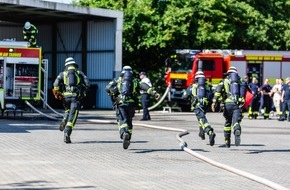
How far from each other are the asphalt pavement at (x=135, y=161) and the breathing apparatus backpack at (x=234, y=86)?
1163mm

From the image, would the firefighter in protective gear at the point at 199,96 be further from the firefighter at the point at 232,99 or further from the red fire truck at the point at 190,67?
the red fire truck at the point at 190,67

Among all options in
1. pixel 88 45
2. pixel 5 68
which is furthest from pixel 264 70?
pixel 5 68

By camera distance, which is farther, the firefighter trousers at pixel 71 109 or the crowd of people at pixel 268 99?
the crowd of people at pixel 268 99

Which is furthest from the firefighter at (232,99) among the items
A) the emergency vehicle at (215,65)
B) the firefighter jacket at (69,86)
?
the emergency vehicle at (215,65)

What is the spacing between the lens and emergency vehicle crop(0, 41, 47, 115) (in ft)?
85.6

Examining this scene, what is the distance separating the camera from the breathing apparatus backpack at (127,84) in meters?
15.5

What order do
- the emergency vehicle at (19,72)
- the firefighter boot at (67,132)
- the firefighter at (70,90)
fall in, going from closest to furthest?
the firefighter boot at (67,132)
the firefighter at (70,90)
the emergency vehicle at (19,72)

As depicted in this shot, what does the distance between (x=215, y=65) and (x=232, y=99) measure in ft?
65.7

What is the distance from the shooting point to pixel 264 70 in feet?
123

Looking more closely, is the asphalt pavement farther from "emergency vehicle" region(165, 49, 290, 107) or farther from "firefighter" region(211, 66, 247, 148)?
"emergency vehicle" region(165, 49, 290, 107)

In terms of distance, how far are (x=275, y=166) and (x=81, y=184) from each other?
14.3ft

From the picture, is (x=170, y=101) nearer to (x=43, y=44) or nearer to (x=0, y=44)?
(x=43, y=44)

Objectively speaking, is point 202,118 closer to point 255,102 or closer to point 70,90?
point 70,90

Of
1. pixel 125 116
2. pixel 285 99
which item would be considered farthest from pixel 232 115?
pixel 285 99
